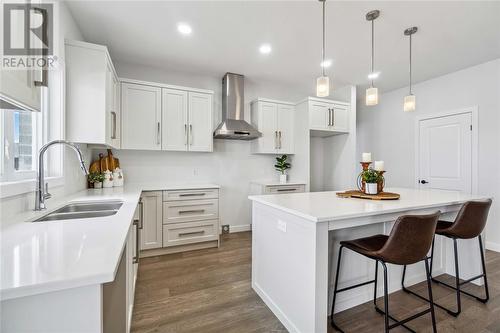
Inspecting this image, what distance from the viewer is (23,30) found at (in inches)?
43.3

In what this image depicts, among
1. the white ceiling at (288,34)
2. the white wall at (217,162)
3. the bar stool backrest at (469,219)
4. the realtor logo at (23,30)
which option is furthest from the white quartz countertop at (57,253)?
the bar stool backrest at (469,219)

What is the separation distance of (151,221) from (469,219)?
3.29 metres

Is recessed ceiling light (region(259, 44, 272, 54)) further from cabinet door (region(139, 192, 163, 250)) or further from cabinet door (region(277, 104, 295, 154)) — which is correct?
cabinet door (region(139, 192, 163, 250))

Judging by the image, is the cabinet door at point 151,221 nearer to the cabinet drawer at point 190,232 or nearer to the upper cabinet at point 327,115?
the cabinet drawer at point 190,232

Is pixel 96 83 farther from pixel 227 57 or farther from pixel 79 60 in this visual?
pixel 227 57

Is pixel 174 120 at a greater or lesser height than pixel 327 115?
lesser

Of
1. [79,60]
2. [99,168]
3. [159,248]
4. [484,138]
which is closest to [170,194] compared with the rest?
[159,248]

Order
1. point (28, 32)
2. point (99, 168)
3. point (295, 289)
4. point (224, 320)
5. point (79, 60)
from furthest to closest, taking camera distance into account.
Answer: point (99, 168) → point (79, 60) → point (224, 320) → point (295, 289) → point (28, 32)

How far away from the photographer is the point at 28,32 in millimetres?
1134

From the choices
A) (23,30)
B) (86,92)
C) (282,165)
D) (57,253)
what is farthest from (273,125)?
(57,253)

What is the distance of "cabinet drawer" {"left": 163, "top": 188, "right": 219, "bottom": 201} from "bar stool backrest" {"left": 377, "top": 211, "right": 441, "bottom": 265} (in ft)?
7.48

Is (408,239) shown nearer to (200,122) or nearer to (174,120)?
(200,122)

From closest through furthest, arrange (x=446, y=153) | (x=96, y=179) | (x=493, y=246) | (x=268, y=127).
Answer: (x=96, y=179) → (x=493, y=246) → (x=446, y=153) → (x=268, y=127)

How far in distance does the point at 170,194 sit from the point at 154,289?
1.17 meters
